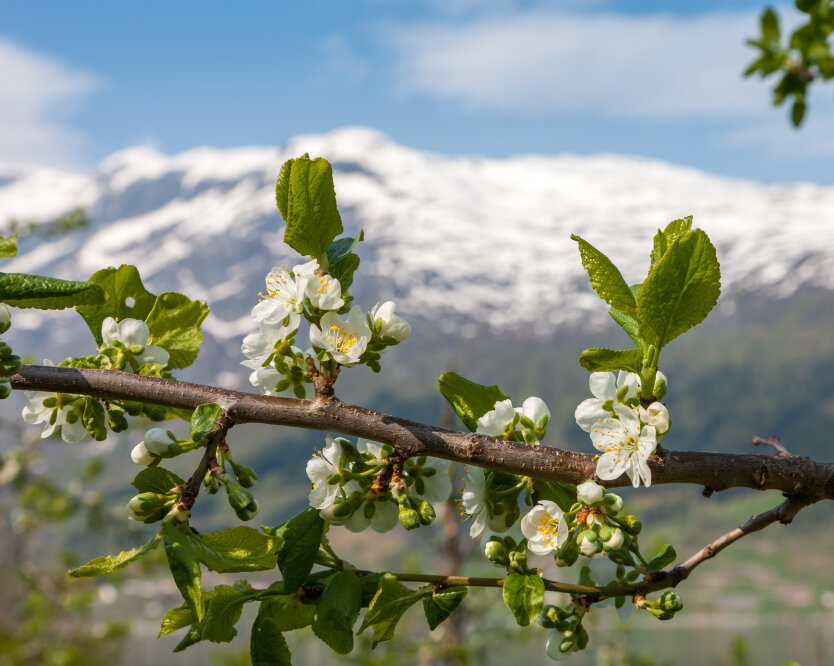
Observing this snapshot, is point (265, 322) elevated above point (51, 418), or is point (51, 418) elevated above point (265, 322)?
point (265, 322)

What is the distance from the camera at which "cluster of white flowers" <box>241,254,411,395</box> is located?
1.78 meters

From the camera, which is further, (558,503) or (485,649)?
(485,649)

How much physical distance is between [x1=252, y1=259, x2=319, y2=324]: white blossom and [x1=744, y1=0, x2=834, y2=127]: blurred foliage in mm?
1466

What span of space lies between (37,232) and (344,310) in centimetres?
1157

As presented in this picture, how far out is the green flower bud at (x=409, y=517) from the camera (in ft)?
5.49

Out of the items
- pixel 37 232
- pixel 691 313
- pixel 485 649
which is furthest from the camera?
pixel 485 649

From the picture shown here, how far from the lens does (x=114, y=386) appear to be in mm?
1678

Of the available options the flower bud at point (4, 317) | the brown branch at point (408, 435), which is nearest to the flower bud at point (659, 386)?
the brown branch at point (408, 435)

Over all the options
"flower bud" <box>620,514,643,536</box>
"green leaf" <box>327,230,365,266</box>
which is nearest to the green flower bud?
"flower bud" <box>620,514,643,536</box>

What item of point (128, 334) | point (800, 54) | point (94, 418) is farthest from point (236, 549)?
point (800, 54)

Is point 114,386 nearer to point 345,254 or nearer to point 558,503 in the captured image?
point 345,254

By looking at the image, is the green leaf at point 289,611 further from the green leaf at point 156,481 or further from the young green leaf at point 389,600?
the green leaf at point 156,481

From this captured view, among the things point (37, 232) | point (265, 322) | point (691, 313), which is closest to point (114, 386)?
point (265, 322)

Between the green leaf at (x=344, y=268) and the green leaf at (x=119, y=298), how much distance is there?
535 mm
